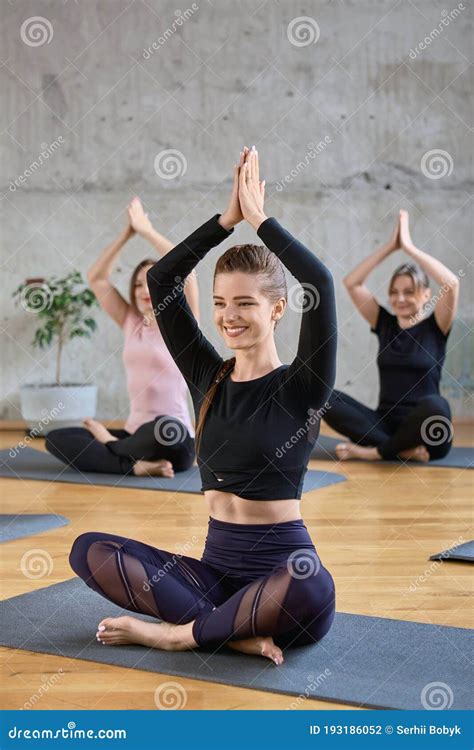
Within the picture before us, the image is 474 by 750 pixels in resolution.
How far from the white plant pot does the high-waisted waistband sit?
4086 millimetres

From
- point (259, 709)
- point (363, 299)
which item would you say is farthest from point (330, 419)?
point (259, 709)

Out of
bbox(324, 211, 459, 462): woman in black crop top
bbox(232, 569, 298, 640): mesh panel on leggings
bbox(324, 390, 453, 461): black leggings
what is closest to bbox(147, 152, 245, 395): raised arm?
bbox(232, 569, 298, 640): mesh panel on leggings

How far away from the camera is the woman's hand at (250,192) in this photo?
6.31 ft

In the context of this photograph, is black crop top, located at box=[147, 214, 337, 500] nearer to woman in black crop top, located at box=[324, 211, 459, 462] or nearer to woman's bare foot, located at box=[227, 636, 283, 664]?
woman's bare foot, located at box=[227, 636, 283, 664]

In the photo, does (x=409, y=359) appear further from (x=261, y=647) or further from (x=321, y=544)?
(x=261, y=647)

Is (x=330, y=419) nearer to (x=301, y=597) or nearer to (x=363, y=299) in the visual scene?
(x=363, y=299)

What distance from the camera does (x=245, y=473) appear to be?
2.03 m

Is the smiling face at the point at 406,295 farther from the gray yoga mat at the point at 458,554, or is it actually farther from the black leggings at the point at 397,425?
the gray yoga mat at the point at 458,554

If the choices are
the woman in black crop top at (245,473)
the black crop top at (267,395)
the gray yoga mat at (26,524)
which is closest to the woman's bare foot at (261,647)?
the woman in black crop top at (245,473)

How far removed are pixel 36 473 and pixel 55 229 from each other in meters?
2.56

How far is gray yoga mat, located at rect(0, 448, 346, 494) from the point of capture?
13.4 ft

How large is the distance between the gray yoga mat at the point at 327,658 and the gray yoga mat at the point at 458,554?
0.64m

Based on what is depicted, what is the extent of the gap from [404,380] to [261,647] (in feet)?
9.77

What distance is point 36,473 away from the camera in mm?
4430
